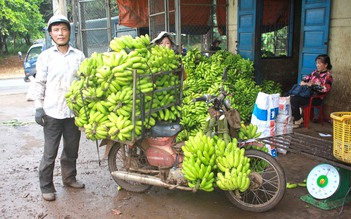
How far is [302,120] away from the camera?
691 centimetres

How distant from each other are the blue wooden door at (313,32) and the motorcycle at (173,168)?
4.10 meters

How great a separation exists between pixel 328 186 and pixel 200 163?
4.63 feet

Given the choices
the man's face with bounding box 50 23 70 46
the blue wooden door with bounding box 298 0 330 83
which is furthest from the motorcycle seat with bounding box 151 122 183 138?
the blue wooden door with bounding box 298 0 330 83

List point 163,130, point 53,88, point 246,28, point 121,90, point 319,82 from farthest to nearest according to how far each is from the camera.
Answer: point 246,28, point 319,82, point 53,88, point 163,130, point 121,90

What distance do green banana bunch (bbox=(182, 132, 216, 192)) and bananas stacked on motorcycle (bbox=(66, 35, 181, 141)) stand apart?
23.1 inches

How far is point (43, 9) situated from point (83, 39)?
23566 mm

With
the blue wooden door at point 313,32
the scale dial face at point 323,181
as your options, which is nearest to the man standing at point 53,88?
the scale dial face at point 323,181

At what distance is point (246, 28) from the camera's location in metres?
8.86

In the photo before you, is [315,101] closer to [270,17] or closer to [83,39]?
[270,17]

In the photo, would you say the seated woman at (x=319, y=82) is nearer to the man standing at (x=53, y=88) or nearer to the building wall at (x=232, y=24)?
the building wall at (x=232, y=24)

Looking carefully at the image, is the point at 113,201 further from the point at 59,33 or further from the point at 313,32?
the point at 313,32

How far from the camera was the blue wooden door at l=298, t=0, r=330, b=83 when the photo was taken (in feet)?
22.8

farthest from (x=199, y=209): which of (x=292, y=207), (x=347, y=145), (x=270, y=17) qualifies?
(x=270, y=17)

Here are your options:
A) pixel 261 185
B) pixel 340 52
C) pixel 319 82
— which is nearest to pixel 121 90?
pixel 261 185
